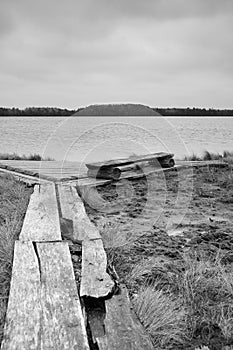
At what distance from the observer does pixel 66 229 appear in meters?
3.43

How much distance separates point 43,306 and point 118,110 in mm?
3943

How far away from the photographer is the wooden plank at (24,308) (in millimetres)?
1568

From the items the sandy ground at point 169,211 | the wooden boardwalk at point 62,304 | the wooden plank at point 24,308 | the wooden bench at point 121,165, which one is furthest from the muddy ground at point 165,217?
the wooden plank at point 24,308

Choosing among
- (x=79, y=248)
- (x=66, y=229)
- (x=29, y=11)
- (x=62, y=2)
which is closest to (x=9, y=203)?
(x=66, y=229)

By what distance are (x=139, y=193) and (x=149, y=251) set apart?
2642mm

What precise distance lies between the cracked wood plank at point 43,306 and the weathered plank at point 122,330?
0.39ft

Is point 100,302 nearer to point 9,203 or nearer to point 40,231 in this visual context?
point 40,231

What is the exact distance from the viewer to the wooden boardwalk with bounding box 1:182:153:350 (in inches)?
63.4

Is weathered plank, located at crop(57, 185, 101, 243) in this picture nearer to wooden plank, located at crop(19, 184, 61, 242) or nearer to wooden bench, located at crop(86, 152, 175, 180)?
wooden plank, located at crop(19, 184, 61, 242)

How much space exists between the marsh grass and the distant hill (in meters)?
2.61

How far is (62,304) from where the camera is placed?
1.87 meters

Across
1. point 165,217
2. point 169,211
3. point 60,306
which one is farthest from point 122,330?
point 169,211

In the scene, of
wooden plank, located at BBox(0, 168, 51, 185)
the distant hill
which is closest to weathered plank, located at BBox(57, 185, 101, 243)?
wooden plank, located at BBox(0, 168, 51, 185)

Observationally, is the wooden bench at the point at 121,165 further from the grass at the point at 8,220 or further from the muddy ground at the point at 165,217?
the grass at the point at 8,220
